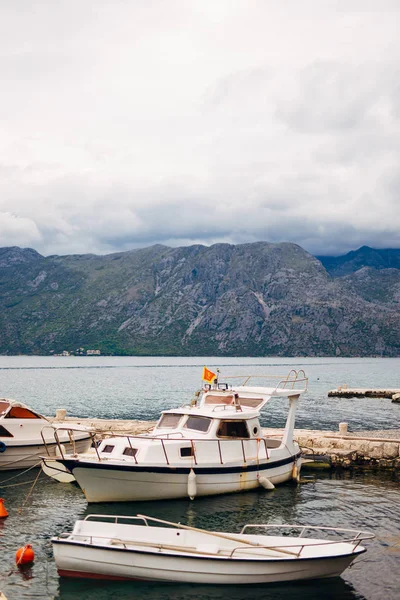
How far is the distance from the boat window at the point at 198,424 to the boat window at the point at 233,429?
0.53m

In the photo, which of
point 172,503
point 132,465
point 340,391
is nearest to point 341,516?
point 172,503

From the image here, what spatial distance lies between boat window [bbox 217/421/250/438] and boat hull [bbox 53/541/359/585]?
899cm

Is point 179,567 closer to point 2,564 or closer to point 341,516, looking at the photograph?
point 2,564

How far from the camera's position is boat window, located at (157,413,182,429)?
2255cm

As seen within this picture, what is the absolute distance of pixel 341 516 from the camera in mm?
19141

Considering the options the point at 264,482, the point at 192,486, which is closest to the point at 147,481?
the point at 192,486

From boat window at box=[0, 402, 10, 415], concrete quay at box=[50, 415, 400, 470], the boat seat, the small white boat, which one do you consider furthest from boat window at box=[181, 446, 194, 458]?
boat window at box=[0, 402, 10, 415]

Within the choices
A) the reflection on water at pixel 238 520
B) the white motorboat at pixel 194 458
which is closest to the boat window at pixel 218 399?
the white motorboat at pixel 194 458

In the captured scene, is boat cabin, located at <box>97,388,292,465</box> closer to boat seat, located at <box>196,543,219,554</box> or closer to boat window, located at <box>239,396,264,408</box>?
boat window, located at <box>239,396,264,408</box>

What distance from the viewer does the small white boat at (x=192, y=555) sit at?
12500mm

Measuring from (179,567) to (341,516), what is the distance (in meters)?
8.75

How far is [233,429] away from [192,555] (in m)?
9.96

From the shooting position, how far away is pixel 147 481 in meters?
19.6

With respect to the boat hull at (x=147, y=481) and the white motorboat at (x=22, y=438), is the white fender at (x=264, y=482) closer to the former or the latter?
the boat hull at (x=147, y=481)
